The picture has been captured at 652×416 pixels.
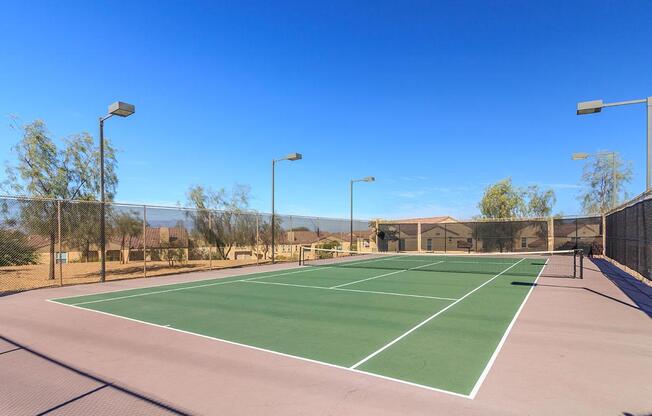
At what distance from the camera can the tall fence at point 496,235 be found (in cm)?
2612

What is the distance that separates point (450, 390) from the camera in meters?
4.09

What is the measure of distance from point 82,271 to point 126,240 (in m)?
2.20

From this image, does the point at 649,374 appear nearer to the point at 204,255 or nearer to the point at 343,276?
the point at 343,276

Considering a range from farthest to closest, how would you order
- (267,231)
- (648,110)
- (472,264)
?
(267,231)
(472,264)
(648,110)

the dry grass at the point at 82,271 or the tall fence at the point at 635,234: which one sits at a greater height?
the tall fence at the point at 635,234

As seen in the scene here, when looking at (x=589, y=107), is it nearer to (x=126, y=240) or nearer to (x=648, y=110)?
(x=648, y=110)

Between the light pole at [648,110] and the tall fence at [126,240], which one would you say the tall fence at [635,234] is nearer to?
the light pole at [648,110]

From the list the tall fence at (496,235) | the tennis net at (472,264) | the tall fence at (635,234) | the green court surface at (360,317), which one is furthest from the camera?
the tall fence at (496,235)

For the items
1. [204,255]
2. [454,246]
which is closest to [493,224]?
[454,246]

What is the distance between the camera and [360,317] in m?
7.62

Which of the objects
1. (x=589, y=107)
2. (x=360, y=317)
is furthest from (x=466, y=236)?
(x=360, y=317)

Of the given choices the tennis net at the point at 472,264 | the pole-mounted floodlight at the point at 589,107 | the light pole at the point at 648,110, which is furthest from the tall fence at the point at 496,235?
the pole-mounted floodlight at the point at 589,107

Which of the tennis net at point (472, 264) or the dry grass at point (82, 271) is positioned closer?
the dry grass at point (82, 271)

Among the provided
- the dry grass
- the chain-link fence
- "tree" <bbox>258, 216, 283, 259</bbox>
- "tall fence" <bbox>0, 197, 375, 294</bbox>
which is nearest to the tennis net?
"tree" <bbox>258, 216, 283, 259</bbox>
